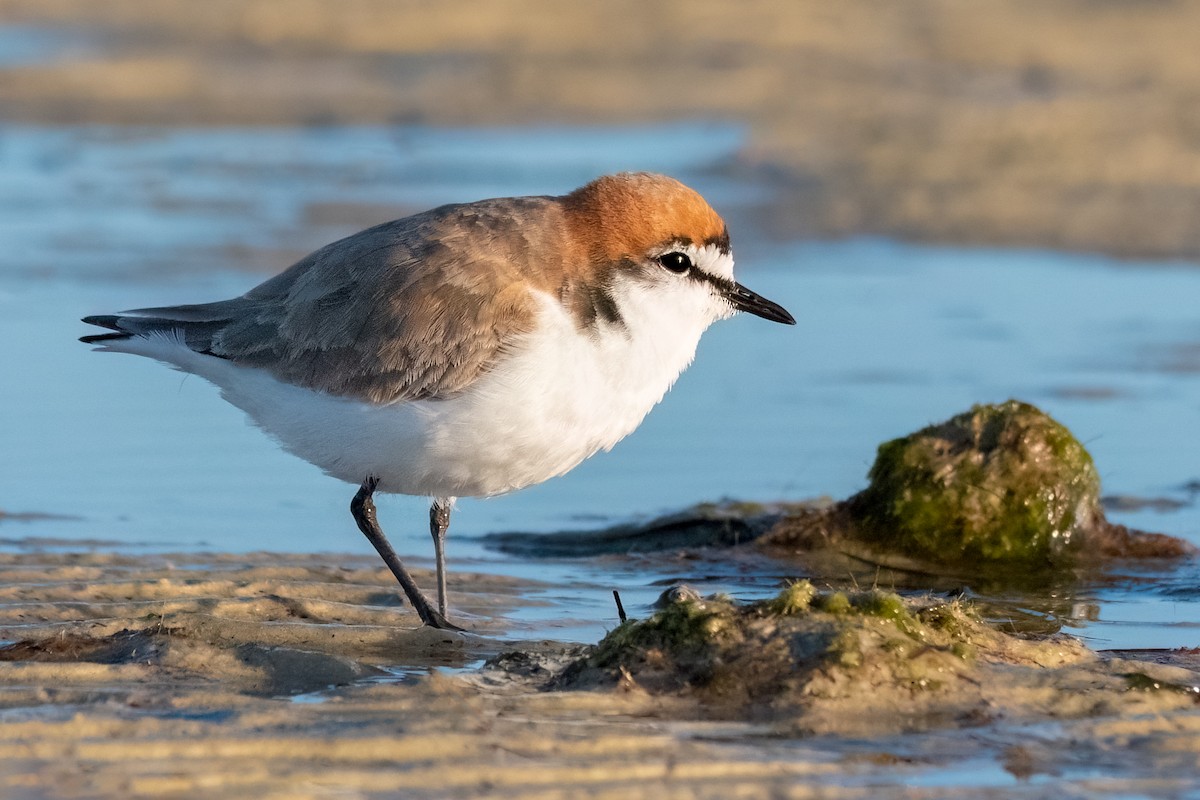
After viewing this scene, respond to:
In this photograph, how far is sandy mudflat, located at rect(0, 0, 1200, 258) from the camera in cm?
1570

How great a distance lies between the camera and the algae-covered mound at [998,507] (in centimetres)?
786

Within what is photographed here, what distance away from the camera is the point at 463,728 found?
504cm

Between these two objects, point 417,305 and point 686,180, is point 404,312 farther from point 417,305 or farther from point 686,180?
point 686,180

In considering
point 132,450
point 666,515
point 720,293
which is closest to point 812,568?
point 666,515

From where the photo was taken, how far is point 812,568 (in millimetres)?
7738

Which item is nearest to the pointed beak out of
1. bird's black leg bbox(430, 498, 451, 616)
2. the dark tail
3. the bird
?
the bird

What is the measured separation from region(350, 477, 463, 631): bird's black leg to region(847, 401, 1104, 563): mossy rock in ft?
7.24

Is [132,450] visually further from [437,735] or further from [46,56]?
[46,56]

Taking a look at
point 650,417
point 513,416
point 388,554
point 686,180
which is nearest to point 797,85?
point 686,180

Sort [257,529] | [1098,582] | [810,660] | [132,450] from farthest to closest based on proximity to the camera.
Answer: [132,450], [257,529], [1098,582], [810,660]

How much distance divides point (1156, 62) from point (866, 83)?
325 cm

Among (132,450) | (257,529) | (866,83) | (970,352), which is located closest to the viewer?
(257,529)

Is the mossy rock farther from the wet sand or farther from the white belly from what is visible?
the wet sand

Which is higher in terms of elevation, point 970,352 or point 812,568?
point 970,352
